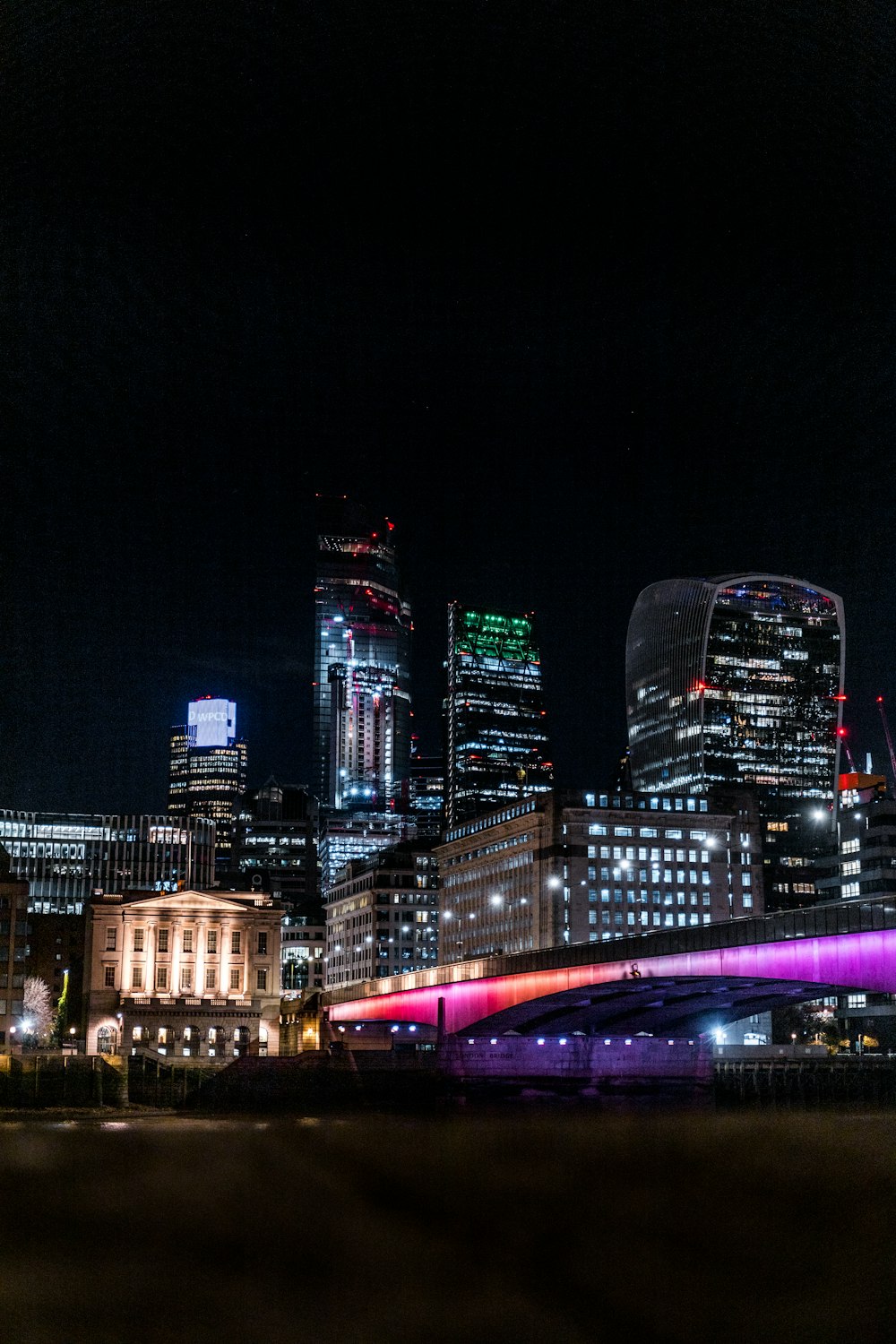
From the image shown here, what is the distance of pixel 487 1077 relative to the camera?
124 m

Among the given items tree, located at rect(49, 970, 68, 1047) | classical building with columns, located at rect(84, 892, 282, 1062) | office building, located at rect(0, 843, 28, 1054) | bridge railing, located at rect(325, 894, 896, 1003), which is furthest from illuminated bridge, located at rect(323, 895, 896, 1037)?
office building, located at rect(0, 843, 28, 1054)

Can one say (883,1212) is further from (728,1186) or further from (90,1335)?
(90,1335)

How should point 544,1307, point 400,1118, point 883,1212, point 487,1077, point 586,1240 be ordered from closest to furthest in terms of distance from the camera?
point 544,1307, point 586,1240, point 883,1212, point 400,1118, point 487,1077

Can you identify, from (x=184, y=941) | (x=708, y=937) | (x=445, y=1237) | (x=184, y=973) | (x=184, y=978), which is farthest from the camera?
(x=184, y=941)

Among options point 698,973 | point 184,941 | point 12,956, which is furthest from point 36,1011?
point 698,973

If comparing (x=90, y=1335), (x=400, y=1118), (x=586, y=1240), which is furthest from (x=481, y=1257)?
(x=400, y=1118)

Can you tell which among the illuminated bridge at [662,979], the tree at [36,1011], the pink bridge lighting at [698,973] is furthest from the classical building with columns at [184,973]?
the pink bridge lighting at [698,973]

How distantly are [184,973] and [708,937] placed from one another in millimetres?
92625

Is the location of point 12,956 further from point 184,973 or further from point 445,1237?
point 445,1237

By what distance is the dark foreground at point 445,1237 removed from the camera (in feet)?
118

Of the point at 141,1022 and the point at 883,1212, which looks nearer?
the point at 883,1212

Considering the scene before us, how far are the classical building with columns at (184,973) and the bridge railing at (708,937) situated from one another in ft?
131

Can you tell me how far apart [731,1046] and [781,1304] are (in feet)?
444

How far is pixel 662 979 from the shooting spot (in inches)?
3971
